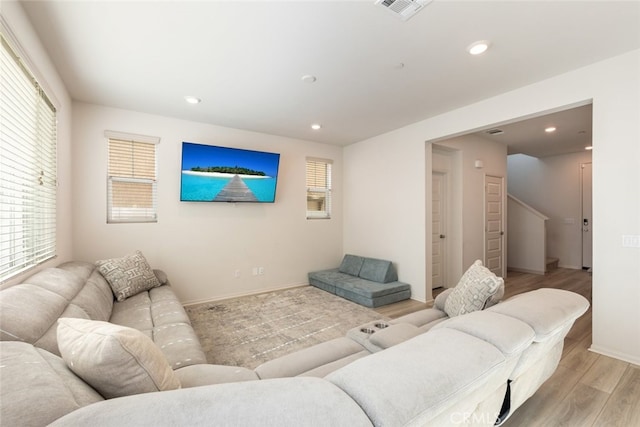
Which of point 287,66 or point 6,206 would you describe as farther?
point 287,66

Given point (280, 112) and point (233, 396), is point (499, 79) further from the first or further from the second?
point (233, 396)

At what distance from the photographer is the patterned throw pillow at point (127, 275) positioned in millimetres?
2793

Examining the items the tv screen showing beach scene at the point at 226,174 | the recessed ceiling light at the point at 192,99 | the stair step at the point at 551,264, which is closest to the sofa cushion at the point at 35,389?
the recessed ceiling light at the point at 192,99

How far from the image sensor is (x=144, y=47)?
220 centimetres

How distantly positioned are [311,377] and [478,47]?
2622 millimetres

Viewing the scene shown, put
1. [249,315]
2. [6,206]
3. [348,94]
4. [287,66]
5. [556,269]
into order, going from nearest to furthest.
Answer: [6,206] < [287,66] < [348,94] < [249,315] < [556,269]

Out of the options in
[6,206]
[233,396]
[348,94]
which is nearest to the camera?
[233,396]

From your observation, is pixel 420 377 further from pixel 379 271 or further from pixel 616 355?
pixel 379 271

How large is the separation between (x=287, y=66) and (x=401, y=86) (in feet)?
3.99

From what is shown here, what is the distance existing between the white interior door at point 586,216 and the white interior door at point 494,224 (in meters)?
2.29

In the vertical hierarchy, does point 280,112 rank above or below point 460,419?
above

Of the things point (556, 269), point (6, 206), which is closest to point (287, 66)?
point (6, 206)

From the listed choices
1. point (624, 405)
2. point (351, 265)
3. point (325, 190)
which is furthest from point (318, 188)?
point (624, 405)

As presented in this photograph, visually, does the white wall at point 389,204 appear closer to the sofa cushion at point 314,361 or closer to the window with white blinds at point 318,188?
the window with white blinds at point 318,188
